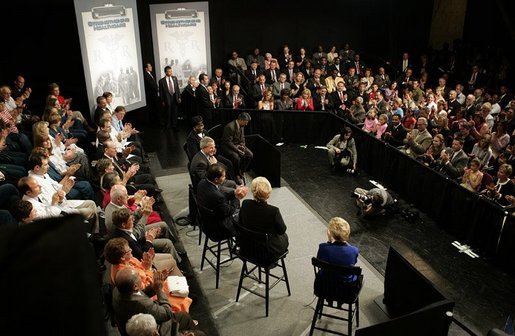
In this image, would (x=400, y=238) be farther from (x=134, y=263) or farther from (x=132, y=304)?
(x=132, y=304)

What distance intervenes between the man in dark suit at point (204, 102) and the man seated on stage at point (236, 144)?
249 centimetres

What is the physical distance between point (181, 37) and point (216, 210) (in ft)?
24.6

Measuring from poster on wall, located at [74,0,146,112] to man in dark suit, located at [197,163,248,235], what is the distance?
4506mm

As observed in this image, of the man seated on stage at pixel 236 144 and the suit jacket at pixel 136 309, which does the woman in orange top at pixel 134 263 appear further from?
the man seated on stage at pixel 236 144

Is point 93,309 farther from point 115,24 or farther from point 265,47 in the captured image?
point 265,47

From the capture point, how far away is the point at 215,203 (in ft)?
15.4

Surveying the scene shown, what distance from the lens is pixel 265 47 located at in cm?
1345

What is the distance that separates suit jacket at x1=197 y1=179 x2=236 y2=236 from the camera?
4.66m

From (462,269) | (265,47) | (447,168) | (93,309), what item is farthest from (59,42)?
(93,309)

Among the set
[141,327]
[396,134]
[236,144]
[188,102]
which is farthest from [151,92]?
[141,327]

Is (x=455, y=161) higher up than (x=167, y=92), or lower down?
lower down

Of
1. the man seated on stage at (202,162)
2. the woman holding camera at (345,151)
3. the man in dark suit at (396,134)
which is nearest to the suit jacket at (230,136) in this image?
the man seated on stage at (202,162)

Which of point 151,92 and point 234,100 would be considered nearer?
point 234,100

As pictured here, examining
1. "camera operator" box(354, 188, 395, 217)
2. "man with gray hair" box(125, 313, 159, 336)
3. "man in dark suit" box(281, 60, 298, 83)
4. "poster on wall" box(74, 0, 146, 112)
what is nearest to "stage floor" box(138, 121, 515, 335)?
"camera operator" box(354, 188, 395, 217)
